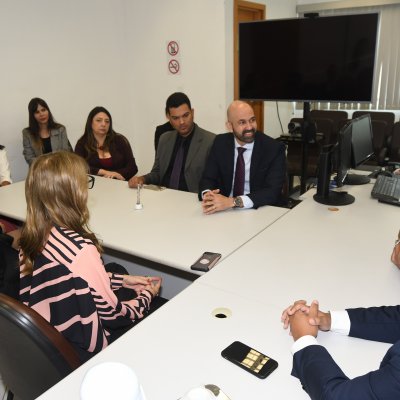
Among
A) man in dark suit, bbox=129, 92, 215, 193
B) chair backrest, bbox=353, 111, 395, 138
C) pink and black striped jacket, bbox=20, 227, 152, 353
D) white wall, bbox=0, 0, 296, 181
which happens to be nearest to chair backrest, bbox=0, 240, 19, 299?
pink and black striped jacket, bbox=20, 227, 152, 353

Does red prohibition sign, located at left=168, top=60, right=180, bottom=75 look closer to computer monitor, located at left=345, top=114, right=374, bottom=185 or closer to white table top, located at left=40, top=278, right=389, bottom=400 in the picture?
computer monitor, located at left=345, top=114, right=374, bottom=185

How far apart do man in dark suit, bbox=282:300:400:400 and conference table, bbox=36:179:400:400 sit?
39mm

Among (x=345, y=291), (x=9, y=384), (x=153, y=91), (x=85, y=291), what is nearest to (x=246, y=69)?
(x=153, y=91)

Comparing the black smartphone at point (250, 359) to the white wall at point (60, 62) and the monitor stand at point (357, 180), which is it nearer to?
the monitor stand at point (357, 180)

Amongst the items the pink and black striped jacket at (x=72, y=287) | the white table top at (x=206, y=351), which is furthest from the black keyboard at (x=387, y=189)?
the pink and black striped jacket at (x=72, y=287)

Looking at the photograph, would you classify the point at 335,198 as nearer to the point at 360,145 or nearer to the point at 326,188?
the point at 326,188

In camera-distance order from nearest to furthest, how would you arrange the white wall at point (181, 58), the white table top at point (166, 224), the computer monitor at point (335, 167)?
the white table top at point (166, 224), the computer monitor at point (335, 167), the white wall at point (181, 58)

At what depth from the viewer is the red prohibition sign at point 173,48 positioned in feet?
16.1

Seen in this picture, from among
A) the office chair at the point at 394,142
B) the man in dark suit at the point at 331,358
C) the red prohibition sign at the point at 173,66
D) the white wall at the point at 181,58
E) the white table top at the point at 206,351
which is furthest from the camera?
the red prohibition sign at the point at 173,66

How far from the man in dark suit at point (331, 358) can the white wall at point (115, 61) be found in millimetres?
3822

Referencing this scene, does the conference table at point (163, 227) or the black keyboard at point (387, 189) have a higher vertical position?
the black keyboard at point (387, 189)

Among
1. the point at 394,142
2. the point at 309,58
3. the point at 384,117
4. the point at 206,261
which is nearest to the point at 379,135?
the point at 394,142

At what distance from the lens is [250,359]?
43.6 inches

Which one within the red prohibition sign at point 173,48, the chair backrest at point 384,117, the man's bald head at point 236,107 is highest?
the red prohibition sign at point 173,48
